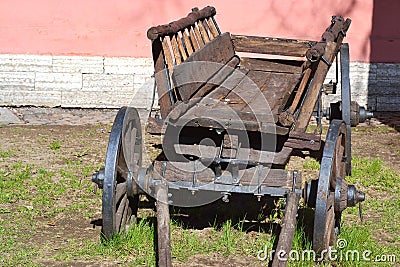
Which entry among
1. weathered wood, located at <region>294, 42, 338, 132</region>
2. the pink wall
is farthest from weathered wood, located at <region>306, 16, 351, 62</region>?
the pink wall

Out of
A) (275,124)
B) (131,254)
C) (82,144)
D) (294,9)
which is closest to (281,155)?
(275,124)

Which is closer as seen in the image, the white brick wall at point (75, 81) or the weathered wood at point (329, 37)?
the weathered wood at point (329, 37)

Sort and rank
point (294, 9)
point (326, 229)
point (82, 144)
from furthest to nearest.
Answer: point (294, 9) → point (82, 144) → point (326, 229)

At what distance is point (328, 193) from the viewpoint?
4512 millimetres

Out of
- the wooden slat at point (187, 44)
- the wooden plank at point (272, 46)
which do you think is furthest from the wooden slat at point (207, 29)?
the wooden slat at point (187, 44)

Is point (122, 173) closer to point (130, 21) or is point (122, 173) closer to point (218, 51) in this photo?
point (218, 51)

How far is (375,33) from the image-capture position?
9148 mm

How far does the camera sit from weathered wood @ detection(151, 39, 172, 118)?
199 inches

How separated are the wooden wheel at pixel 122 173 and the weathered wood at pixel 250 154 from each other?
0.43 m

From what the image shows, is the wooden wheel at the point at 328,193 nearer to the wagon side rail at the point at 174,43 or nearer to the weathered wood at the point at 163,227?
the weathered wood at the point at 163,227

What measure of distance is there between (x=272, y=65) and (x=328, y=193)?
2.70 meters

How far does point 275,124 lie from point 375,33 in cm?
486

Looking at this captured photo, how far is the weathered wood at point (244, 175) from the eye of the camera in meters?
4.93

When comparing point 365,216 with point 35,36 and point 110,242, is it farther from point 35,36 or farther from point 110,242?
point 35,36
